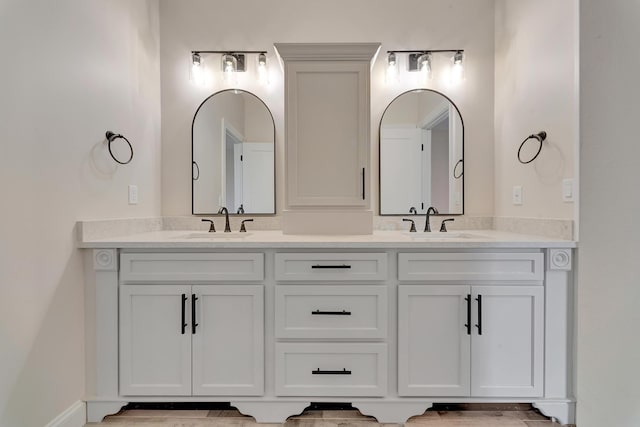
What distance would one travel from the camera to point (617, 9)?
68cm

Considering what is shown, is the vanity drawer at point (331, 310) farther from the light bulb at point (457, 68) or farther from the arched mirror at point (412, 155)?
the light bulb at point (457, 68)

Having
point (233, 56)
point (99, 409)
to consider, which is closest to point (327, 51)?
point (233, 56)

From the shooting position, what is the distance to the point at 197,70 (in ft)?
7.93

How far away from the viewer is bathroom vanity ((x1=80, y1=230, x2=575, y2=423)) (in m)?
1.68

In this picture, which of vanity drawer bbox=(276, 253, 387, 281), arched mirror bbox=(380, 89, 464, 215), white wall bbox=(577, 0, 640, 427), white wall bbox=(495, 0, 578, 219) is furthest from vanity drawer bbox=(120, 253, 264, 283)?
white wall bbox=(495, 0, 578, 219)

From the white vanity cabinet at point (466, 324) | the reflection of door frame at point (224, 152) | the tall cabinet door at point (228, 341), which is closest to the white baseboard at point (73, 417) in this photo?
the tall cabinet door at point (228, 341)

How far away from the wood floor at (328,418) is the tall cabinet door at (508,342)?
0.16m

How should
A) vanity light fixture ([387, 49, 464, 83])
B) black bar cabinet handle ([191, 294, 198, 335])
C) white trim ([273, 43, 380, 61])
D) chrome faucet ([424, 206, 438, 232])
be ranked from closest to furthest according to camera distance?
black bar cabinet handle ([191, 294, 198, 335]), white trim ([273, 43, 380, 61]), chrome faucet ([424, 206, 438, 232]), vanity light fixture ([387, 49, 464, 83])

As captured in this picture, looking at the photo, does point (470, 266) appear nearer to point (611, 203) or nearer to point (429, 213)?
point (429, 213)

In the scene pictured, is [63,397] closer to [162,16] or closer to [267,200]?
[267,200]

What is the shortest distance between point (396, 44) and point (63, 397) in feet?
9.25

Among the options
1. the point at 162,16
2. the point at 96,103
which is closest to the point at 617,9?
the point at 96,103

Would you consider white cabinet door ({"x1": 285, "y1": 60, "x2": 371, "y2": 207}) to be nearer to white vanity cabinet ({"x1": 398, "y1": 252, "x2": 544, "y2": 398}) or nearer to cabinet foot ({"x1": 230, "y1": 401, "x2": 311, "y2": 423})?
white vanity cabinet ({"x1": 398, "y1": 252, "x2": 544, "y2": 398})

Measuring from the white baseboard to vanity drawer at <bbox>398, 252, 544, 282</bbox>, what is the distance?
1.69 m
